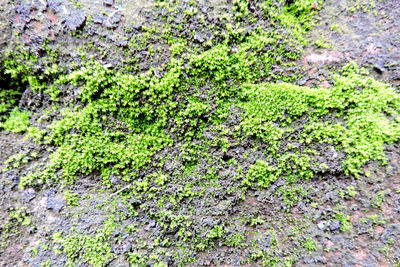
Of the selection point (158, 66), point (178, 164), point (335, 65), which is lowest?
point (178, 164)

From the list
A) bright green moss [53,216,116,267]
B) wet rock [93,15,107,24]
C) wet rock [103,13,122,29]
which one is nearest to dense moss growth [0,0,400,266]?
bright green moss [53,216,116,267]

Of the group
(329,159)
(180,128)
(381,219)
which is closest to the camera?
(381,219)

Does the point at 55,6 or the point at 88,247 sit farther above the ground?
the point at 55,6

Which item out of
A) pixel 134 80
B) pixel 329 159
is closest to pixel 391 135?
pixel 329 159

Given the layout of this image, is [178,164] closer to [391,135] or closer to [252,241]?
[252,241]

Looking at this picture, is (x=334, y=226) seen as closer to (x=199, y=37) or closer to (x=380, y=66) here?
(x=380, y=66)

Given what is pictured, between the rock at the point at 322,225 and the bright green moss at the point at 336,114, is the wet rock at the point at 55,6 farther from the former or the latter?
the rock at the point at 322,225

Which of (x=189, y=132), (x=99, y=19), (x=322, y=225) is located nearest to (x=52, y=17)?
(x=99, y=19)
